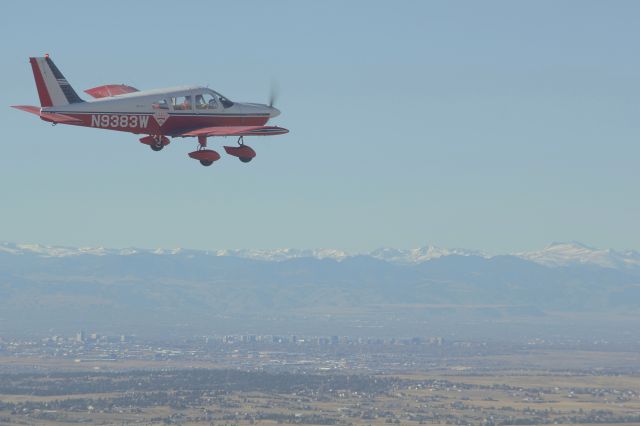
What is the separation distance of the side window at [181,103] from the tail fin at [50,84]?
24.0 feet

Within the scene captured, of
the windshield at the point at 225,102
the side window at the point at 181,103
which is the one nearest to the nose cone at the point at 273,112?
the windshield at the point at 225,102

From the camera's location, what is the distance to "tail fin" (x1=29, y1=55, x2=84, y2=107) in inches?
3258

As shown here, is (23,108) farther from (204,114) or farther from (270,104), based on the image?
(270,104)

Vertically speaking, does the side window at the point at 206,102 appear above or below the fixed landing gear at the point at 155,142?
above

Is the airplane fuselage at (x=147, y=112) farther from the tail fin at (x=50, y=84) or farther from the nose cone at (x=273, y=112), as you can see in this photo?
the nose cone at (x=273, y=112)

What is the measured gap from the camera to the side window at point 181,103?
84.8 metres

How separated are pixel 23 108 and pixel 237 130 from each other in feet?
49.4

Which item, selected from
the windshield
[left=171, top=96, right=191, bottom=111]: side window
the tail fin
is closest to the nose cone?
the windshield

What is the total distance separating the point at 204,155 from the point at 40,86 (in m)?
12.3

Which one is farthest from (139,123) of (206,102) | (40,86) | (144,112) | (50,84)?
(40,86)

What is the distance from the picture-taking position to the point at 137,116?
8344 cm

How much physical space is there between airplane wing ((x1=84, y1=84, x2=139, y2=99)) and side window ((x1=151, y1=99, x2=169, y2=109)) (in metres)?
10.1

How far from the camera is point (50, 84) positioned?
83438 millimetres

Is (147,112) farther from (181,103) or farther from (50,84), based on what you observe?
(50,84)
